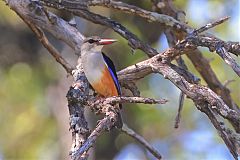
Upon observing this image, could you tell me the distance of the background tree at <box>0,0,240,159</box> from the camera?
2.54 m

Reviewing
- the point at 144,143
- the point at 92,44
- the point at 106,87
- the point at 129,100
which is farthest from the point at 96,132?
the point at 92,44

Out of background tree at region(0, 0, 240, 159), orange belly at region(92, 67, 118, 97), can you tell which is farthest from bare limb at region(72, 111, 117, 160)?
orange belly at region(92, 67, 118, 97)

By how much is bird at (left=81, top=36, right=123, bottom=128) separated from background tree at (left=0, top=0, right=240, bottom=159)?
10 centimetres

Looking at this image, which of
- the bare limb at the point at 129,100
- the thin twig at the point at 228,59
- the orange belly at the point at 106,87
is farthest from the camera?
the orange belly at the point at 106,87

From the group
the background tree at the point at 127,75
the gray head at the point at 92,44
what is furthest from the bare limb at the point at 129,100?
the gray head at the point at 92,44

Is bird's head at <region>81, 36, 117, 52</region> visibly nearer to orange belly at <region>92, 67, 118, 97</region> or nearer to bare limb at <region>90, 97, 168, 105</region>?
orange belly at <region>92, 67, 118, 97</region>

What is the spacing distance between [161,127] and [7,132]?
244cm

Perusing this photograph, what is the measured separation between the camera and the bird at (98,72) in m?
3.28

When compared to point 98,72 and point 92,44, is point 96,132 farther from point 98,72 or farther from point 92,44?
point 92,44

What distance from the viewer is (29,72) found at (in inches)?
344

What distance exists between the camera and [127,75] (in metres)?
3.04

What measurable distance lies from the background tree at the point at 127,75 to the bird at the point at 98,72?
10cm

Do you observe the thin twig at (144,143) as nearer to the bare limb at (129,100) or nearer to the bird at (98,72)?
the bird at (98,72)

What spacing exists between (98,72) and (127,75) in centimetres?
46
